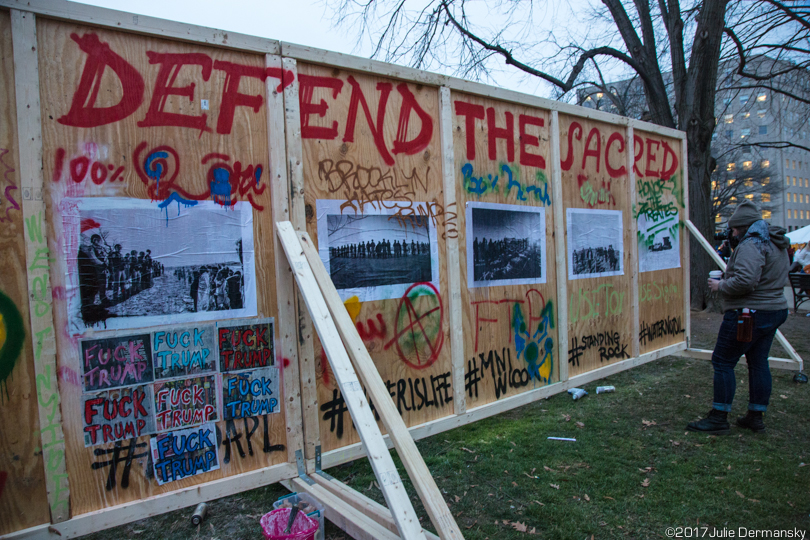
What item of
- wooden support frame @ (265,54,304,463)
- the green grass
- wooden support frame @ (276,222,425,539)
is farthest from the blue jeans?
wooden support frame @ (265,54,304,463)

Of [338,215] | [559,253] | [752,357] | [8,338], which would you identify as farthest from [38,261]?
[752,357]

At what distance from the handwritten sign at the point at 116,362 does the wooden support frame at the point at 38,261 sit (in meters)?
0.18

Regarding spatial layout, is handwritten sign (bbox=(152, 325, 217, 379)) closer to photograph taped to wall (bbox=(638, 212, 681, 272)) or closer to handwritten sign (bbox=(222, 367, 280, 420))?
handwritten sign (bbox=(222, 367, 280, 420))

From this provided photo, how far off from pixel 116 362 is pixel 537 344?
4.08 m

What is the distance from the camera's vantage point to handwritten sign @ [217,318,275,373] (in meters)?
3.51

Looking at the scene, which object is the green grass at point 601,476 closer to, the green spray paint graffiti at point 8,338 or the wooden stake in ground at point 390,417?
the wooden stake in ground at point 390,417

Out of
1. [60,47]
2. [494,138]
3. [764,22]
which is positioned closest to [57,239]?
[60,47]

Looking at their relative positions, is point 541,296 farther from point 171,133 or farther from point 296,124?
point 171,133

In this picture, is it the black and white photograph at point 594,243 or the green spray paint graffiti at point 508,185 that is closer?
the green spray paint graffiti at point 508,185

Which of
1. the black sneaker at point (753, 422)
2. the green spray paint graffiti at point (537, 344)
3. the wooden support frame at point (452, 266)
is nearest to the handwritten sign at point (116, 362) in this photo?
the wooden support frame at point (452, 266)

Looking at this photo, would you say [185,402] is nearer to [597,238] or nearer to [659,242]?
[597,238]

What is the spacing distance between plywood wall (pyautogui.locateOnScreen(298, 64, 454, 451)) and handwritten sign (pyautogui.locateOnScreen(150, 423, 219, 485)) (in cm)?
85

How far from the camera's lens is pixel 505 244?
5188 mm

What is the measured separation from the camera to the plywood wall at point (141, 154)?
9.94 feet
